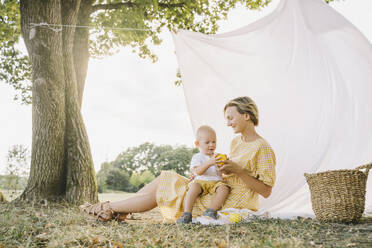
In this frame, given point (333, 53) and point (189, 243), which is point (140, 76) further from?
point (189, 243)

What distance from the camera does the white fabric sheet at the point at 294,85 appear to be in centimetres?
341

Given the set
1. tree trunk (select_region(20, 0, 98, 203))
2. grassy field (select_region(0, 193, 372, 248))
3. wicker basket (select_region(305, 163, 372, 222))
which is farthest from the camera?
tree trunk (select_region(20, 0, 98, 203))

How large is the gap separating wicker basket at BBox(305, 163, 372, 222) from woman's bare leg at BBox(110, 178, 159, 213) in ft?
5.02

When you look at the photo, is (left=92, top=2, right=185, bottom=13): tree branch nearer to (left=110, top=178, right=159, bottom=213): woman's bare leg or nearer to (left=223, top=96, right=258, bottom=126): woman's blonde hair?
(left=223, top=96, right=258, bottom=126): woman's blonde hair

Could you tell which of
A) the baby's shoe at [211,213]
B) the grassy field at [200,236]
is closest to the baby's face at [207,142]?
the baby's shoe at [211,213]

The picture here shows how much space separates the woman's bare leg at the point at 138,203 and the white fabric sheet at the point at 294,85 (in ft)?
4.69

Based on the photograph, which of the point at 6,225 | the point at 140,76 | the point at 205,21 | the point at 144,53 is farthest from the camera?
the point at 140,76

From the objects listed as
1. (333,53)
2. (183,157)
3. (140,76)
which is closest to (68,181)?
(333,53)

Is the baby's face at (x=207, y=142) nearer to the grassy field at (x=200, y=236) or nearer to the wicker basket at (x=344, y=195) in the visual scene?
the grassy field at (x=200, y=236)

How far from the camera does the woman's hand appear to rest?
256 cm

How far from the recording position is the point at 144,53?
830 cm

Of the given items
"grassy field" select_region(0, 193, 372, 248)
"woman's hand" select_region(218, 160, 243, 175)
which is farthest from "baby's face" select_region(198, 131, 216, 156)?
"grassy field" select_region(0, 193, 372, 248)

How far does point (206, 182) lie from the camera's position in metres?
2.75

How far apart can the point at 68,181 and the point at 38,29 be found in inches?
87.0
